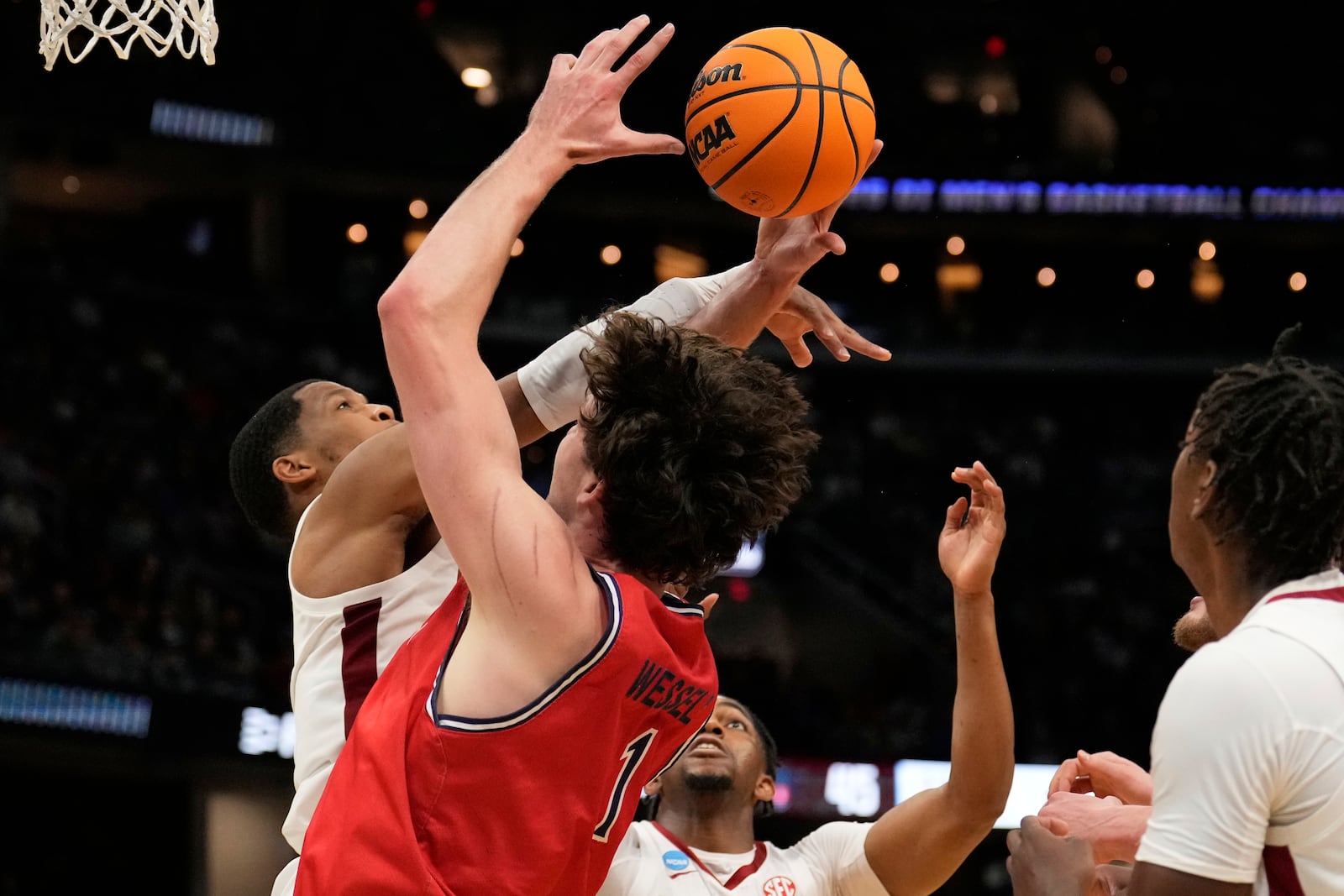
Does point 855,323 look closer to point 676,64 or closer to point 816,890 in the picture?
point 676,64

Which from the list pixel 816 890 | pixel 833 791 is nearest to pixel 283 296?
pixel 833 791

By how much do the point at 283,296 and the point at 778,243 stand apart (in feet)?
58.2

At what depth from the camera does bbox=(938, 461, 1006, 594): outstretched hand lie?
321 centimetres

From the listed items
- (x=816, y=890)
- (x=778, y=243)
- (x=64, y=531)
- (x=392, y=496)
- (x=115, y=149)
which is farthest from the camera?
(x=115, y=149)

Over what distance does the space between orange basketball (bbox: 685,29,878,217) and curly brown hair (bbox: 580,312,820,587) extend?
101 cm

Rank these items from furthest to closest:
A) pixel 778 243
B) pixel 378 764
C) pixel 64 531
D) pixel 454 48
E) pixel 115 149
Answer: pixel 454 48
pixel 115 149
pixel 64 531
pixel 778 243
pixel 378 764

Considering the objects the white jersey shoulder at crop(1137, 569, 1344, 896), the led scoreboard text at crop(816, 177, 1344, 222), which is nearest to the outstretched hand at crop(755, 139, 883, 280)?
the white jersey shoulder at crop(1137, 569, 1344, 896)

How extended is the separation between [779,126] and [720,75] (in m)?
0.26

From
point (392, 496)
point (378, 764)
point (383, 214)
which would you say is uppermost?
point (383, 214)

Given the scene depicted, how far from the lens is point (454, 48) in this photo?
22.7m

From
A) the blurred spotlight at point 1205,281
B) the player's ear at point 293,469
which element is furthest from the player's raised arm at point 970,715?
the blurred spotlight at point 1205,281

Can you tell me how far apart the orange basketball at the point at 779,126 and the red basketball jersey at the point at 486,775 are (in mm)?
1413

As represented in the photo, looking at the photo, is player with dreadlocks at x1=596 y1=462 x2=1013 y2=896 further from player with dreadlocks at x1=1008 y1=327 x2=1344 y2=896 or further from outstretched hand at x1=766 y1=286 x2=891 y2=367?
player with dreadlocks at x1=1008 y1=327 x2=1344 y2=896

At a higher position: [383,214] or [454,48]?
[454,48]
